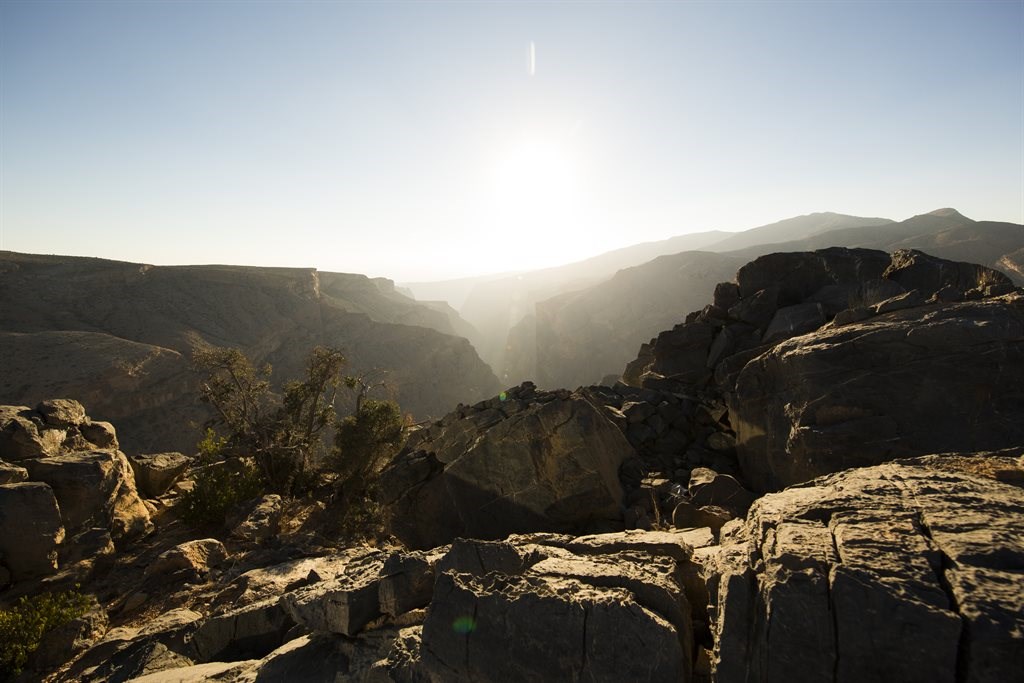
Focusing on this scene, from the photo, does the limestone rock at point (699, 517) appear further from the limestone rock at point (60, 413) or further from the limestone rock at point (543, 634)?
the limestone rock at point (60, 413)

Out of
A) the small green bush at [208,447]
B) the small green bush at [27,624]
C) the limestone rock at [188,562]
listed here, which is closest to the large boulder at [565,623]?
the small green bush at [27,624]

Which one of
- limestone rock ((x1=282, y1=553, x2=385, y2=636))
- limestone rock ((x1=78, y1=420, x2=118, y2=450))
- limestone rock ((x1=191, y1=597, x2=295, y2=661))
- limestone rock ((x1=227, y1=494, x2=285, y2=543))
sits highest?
limestone rock ((x1=78, y1=420, x2=118, y2=450))

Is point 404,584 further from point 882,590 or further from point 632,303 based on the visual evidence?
point 632,303

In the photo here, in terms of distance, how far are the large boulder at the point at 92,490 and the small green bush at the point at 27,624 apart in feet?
8.51

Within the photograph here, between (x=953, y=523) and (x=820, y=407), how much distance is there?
6.86m

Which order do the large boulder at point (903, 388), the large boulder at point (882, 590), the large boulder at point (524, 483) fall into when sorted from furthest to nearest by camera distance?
the large boulder at point (524, 483)
the large boulder at point (903, 388)
the large boulder at point (882, 590)

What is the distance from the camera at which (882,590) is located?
128 inches

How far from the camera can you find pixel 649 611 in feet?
13.7

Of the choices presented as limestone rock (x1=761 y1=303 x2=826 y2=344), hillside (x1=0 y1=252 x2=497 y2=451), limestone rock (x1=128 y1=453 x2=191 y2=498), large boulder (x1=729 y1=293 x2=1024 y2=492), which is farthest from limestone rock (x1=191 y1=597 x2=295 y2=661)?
hillside (x1=0 y1=252 x2=497 y2=451)

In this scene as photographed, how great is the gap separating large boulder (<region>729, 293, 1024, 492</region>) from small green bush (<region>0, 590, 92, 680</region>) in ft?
48.0

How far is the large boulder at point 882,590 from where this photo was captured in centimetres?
295

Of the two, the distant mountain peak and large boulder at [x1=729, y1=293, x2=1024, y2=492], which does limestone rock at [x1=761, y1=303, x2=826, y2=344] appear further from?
the distant mountain peak

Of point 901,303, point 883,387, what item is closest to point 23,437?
Answer: point 883,387

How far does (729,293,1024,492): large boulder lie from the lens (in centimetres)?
856
